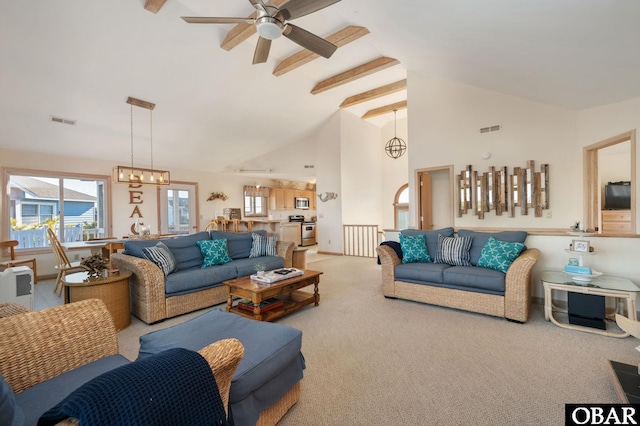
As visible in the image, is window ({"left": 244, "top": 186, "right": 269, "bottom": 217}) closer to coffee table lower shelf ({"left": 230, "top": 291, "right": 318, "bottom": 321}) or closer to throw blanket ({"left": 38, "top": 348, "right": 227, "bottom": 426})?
coffee table lower shelf ({"left": 230, "top": 291, "right": 318, "bottom": 321})

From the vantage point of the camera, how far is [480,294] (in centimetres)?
331

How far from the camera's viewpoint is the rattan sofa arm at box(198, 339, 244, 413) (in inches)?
36.7

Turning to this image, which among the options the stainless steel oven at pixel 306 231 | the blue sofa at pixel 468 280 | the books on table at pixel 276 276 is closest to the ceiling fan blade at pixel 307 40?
the books on table at pixel 276 276

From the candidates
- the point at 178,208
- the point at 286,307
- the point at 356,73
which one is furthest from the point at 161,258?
the point at 356,73

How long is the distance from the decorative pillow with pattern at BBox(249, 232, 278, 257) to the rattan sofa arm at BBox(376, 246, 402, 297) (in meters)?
1.71

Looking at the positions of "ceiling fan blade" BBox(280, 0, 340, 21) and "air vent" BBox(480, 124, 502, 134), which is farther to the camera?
"air vent" BBox(480, 124, 502, 134)

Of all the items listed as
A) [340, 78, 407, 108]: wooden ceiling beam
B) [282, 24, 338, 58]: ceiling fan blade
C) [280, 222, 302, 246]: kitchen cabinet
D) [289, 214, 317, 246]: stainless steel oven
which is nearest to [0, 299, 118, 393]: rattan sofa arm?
[282, 24, 338, 58]: ceiling fan blade

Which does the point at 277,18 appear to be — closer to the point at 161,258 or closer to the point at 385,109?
the point at 161,258

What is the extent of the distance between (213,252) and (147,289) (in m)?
1.00

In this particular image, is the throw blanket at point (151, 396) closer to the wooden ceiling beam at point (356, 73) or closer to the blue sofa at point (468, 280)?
the blue sofa at point (468, 280)

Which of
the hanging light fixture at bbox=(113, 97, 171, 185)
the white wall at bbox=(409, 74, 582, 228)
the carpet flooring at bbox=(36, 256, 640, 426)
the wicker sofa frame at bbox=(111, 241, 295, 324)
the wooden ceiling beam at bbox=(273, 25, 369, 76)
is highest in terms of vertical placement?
the wooden ceiling beam at bbox=(273, 25, 369, 76)

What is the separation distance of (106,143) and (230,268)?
401cm

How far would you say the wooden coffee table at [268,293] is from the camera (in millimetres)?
2979

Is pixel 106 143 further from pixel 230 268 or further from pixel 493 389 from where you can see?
pixel 493 389
